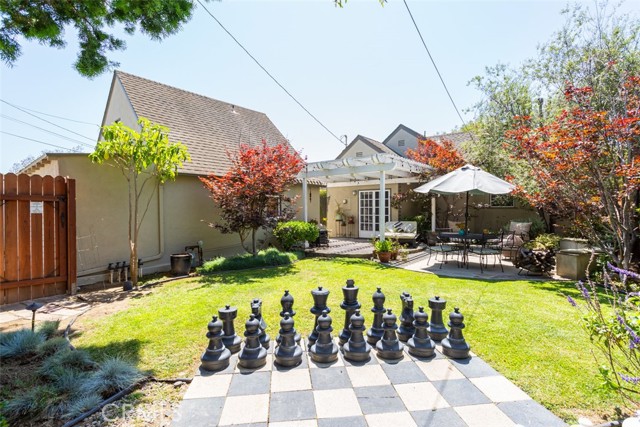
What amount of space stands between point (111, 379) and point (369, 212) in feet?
45.2

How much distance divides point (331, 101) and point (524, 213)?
1074 centimetres

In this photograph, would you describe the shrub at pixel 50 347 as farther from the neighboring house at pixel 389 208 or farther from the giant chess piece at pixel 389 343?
the neighboring house at pixel 389 208

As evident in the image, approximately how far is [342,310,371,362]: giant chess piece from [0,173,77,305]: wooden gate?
680cm

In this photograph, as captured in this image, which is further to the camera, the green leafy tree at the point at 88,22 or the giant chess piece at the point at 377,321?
the green leafy tree at the point at 88,22

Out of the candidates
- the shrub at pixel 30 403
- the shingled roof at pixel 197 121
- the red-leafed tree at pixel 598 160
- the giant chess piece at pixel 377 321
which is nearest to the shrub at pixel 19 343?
the shrub at pixel 30 403

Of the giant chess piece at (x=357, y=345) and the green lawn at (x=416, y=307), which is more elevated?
the giant chess piece at (x=357, y=345)

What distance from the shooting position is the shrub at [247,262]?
340 inches

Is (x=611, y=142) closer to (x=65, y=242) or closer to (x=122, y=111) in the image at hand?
(x=65, y=242)

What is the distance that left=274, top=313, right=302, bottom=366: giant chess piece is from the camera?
3.00 m

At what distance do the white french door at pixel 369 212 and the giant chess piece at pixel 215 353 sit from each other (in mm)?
12294

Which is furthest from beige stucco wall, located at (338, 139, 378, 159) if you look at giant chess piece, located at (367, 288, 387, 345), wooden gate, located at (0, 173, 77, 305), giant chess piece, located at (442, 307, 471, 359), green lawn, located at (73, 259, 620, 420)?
giant chess piece, located at (442, 307, 471, 359)

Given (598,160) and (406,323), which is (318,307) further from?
(598,160)

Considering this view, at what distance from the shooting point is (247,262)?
9.12m

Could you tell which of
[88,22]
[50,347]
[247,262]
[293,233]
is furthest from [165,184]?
[50,347]
